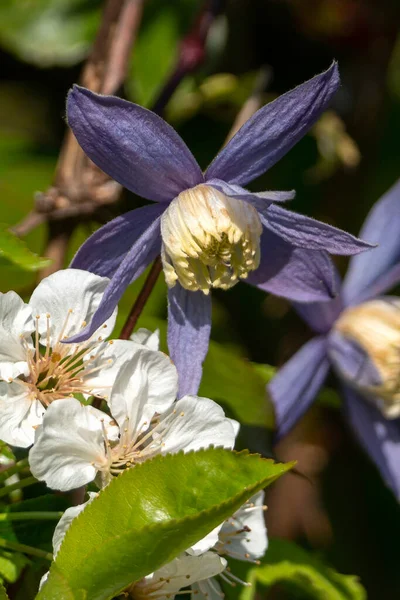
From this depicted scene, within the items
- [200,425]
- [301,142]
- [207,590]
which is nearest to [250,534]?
[207,590]

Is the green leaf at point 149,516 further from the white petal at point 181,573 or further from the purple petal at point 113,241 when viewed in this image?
the purple petal at point 113,241

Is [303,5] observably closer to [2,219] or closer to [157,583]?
[2,219]

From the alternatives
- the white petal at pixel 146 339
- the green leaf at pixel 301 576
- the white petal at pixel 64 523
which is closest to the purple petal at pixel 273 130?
the white petal at pixel 146 339

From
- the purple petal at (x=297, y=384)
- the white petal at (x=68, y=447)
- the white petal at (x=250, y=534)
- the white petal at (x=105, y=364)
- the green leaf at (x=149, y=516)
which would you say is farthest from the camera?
the purple petal at (x=297, y=384)

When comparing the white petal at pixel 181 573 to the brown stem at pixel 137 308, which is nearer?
the white petal at pixel 181 573

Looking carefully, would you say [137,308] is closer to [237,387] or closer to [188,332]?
[188,332]

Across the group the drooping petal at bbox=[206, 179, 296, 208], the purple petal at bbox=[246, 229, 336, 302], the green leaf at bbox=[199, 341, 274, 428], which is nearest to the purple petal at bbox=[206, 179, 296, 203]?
the drooping petal at bbox=[206, 179, 296, 208]

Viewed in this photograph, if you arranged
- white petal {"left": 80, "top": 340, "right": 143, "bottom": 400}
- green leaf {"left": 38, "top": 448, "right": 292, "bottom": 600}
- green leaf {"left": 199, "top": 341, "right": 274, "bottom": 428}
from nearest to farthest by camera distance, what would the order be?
green leaf {"left": 38, "top": 448, "right": 292, "bottom": 600} → white petal {"left": 80, "top": 340, "right": 143, "bottom": 400} → green leaf {"left": 199, "top": 341, "right": 274, "bottom": 428}

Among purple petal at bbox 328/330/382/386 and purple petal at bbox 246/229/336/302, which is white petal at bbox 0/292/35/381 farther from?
purple petal at bbox 328/330/382/386
